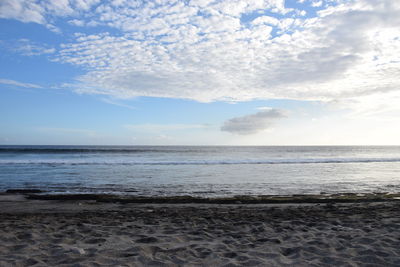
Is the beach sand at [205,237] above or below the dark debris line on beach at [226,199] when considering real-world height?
above

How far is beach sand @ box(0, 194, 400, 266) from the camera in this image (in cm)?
451

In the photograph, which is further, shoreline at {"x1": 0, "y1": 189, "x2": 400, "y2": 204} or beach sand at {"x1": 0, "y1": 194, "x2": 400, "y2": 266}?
shoreline at {"x1": 0, "y1": 189, "x2": 400, "y2": 204}

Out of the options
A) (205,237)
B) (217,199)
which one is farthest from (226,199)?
(205,237)

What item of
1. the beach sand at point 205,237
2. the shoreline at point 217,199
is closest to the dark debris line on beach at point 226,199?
the shoreline at point 217,199

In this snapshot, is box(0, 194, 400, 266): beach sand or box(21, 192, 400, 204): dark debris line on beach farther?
box(21, 192, 400, 204): dark debris line on beach

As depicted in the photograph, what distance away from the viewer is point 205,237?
5.88 m

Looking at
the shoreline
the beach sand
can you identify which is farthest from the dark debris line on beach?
the beach sand

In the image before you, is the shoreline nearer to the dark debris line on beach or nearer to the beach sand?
the dark debris line on beach

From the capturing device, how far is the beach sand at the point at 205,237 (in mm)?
4512

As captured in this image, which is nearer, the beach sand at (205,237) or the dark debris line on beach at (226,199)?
the beach sand at (205,237)

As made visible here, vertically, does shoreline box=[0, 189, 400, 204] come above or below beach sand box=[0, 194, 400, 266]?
below

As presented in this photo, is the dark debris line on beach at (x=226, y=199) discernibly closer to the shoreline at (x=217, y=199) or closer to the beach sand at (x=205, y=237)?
the shoreline at (x=217, y=199)

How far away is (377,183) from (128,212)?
14757 millimetres

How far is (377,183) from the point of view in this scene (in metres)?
16.9
